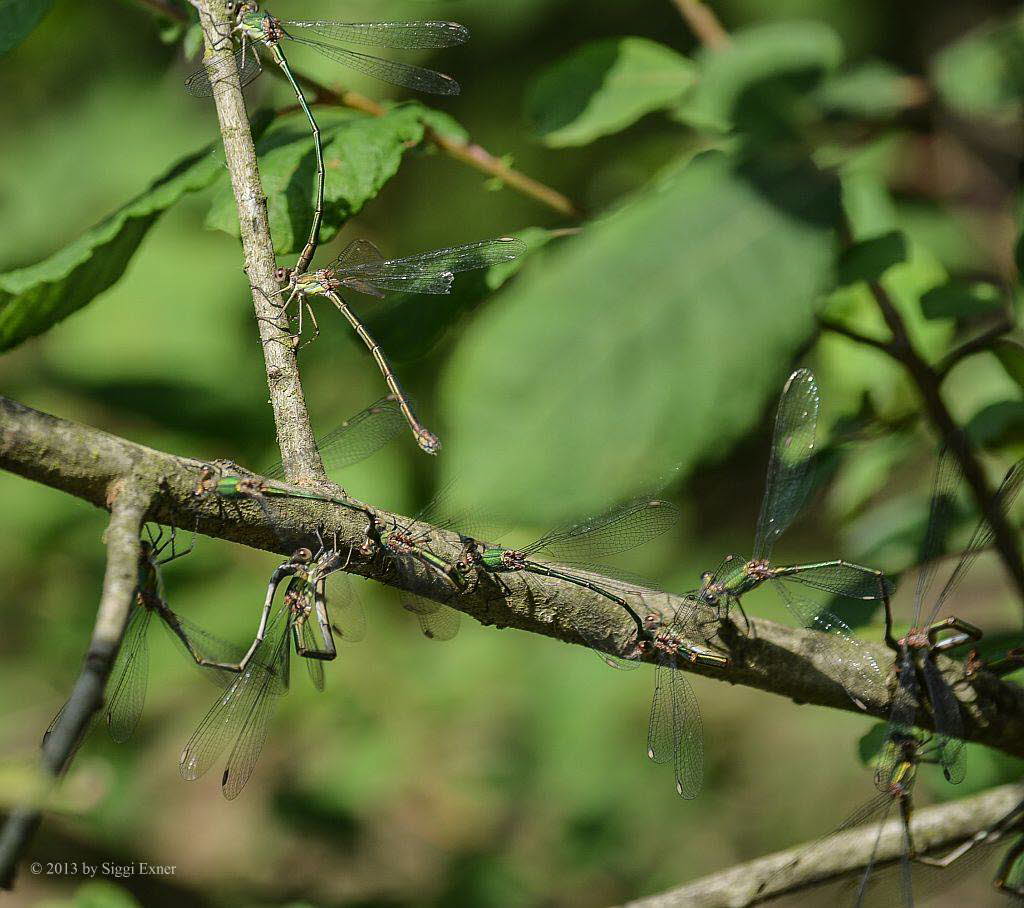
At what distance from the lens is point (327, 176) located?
192cm

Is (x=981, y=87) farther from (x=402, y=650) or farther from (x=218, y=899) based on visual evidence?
(x=218, y=899)

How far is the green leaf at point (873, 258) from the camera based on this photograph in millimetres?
2270

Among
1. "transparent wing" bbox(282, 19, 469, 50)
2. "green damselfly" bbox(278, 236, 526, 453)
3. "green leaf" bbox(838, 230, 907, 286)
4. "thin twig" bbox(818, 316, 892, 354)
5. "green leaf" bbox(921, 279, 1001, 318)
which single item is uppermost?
"transparent wing" bbox(282, 19, 469, 50)

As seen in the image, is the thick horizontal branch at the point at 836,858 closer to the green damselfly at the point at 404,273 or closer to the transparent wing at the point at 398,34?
the green damselfly at the point at 404,273

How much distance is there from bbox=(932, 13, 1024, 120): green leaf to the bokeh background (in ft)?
0.05

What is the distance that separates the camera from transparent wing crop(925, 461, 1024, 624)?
1.96 m

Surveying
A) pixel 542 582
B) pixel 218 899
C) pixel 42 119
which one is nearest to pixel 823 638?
pixel 542 582

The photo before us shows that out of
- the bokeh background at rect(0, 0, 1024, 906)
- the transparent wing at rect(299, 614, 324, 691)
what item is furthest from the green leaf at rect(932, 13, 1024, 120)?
the transparent wing at rect(299, 614, 324, 691)

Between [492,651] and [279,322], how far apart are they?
354cm

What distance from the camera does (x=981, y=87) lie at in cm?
313

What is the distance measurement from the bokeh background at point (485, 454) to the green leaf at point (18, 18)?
868 mm

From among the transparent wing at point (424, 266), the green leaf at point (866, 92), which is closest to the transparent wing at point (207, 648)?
the transparent wing at point (424, 266)

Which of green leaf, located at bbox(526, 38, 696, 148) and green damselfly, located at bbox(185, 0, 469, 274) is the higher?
green damselfly, located at bbox(185, 0, 469, 274)

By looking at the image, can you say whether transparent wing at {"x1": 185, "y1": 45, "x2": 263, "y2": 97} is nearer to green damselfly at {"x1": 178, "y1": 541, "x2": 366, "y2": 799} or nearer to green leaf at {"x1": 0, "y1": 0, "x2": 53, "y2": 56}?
green leaf at {"x1": 0, "y1": 0, "x2": 53, "y2": 56}
